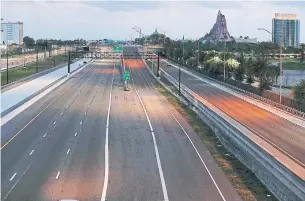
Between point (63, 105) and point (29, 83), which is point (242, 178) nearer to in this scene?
point (63, 105)

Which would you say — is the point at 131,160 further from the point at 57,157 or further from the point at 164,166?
the point at 57,157

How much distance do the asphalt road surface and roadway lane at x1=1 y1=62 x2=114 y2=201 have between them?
54 mm

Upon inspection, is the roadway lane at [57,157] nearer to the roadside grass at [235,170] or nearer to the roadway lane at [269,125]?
the roadside grass at [235,170]

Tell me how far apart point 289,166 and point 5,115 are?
40.2 meters

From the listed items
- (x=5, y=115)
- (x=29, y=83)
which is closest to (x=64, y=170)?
(x=5, y=115)

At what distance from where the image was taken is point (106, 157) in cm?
3966

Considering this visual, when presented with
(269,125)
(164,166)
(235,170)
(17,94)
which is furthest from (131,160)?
(17,94)

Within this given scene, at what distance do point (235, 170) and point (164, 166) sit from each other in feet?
16.2

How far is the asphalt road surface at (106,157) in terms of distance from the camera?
3028 centimetres

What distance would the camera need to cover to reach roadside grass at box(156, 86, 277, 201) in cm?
2976

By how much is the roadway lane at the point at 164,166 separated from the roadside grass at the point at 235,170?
0.54 metres

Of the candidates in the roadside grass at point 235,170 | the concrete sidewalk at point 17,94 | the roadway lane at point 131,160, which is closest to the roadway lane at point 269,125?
the roadside grass at point 235,170

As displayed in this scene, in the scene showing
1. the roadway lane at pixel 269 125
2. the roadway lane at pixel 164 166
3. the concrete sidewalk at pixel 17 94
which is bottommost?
the roadway lane at pixel 164 166

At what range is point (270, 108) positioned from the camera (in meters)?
67.7
